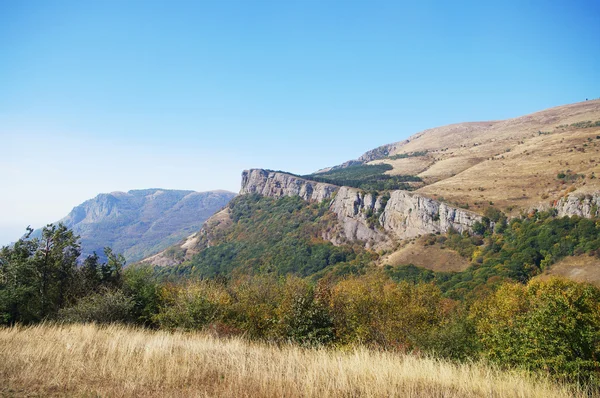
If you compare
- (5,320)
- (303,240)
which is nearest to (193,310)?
(5,320)

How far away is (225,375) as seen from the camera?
266 inches

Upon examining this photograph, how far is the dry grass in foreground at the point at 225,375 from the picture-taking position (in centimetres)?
587

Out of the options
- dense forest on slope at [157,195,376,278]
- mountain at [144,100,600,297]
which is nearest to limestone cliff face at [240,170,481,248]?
mountain at [144,100,600,297]

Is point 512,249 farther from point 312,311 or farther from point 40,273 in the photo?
point 40,273

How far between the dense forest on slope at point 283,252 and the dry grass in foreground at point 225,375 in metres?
110

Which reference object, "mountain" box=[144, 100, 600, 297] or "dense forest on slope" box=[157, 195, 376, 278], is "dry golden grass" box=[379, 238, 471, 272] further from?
"dense forest on slope" box=[157, 195, 376, 278]

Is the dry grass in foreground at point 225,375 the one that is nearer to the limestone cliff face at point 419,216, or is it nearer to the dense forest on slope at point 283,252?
the dense forest on slope at point 283,252

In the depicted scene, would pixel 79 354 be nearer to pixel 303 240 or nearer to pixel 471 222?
pixel 471 222

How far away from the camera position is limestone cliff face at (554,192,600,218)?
88.8 meters

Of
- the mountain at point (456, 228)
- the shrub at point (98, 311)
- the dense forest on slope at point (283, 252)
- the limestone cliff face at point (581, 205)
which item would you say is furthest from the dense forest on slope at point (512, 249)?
the shrub at point (98, 311)

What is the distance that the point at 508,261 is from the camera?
84.8 meters

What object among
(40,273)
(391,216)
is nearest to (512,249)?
(391,216)

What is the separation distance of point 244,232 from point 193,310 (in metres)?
179

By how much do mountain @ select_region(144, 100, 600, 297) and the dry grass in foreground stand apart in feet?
249
